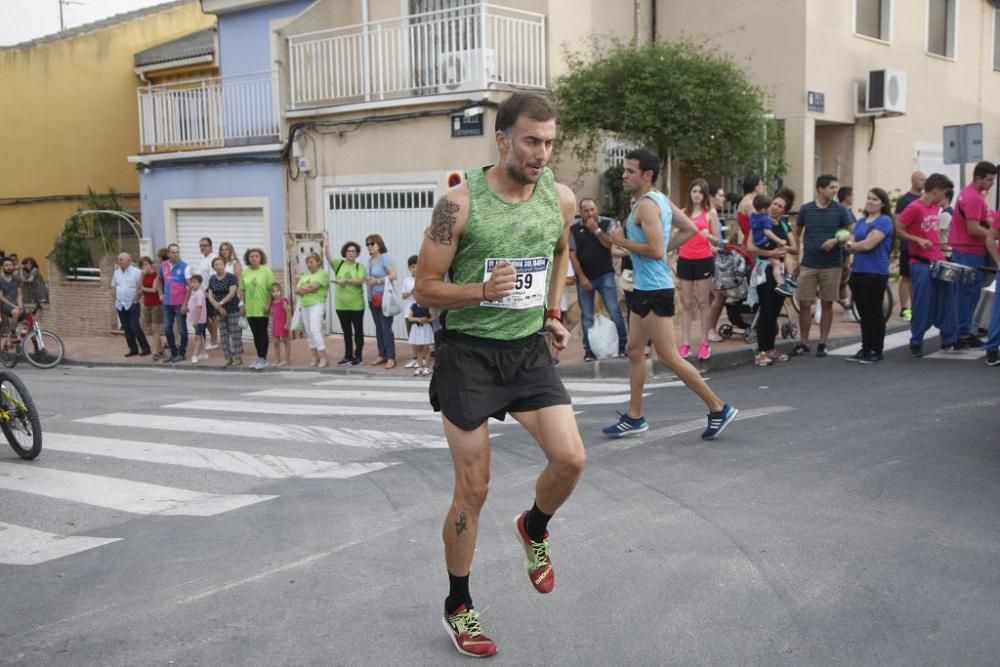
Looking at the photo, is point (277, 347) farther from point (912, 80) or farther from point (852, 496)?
point (912, 80)

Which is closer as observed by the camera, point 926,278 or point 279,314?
point 926,278

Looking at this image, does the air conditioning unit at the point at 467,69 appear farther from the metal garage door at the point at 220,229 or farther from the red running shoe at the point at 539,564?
the red running shoe at the point at 539,564

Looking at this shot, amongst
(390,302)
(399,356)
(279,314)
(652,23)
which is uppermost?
(652,23)

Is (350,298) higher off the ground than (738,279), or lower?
lower

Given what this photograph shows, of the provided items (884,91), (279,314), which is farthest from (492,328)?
(884,91)

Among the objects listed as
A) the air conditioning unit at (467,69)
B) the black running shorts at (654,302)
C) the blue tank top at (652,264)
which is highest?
the air conditioning unit at (467,69)

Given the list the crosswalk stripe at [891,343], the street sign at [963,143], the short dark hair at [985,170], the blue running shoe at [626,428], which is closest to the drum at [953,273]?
the short dark hair at [985,170]

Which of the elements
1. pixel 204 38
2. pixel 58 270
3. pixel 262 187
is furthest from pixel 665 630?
pixel 204 38

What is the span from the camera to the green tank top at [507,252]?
4.26 m

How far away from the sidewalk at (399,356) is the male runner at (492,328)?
7.65 m

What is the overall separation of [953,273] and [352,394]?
6.54 metres

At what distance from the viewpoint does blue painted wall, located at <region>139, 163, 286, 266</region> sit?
20.1 metres

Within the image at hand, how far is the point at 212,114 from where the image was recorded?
2178cm

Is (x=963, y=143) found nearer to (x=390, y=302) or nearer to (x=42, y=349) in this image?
(x=390, y=302)
